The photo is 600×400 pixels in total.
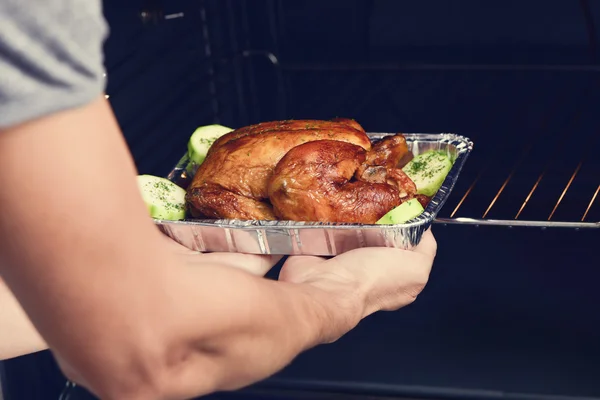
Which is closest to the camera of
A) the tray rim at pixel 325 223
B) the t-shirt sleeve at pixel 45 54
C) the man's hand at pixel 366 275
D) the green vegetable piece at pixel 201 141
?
the t-shirt sleeve at pixel 45 54

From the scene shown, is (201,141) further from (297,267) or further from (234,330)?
(234,330)

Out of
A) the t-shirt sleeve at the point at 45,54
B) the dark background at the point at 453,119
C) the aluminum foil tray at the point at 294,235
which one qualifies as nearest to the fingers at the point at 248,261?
the aluminum foil tray at the point at 294,235

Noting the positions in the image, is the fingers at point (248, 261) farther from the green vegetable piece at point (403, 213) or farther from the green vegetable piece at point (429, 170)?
the green vegetable piece at point (429, 170)

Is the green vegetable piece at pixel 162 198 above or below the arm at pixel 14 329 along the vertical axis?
above

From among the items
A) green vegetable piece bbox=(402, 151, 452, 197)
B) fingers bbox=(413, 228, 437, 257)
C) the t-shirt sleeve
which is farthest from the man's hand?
the t-shirt sleeve

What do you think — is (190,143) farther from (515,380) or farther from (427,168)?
(515,380)

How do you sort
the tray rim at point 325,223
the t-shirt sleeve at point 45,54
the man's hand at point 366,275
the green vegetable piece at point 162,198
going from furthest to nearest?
the green vegetable piece at point 162,198 → the tray rim at point 325,223 → the man's hand at point 366,275 → the t-shirt sleeve at point 45,54

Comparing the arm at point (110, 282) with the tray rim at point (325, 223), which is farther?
the tray rim at point (325, 223)

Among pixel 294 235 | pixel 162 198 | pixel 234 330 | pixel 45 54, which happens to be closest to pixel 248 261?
pixel 294 235
